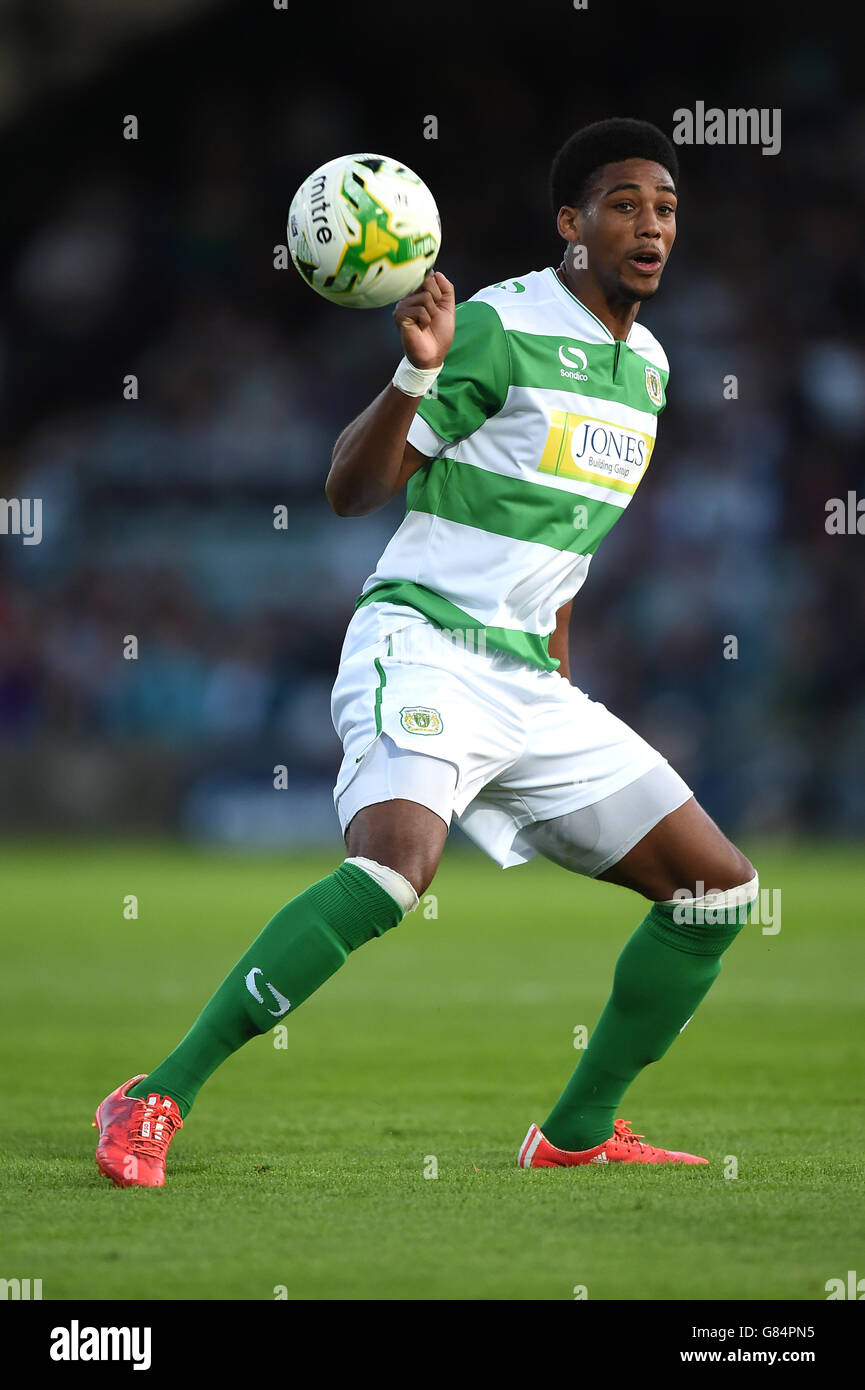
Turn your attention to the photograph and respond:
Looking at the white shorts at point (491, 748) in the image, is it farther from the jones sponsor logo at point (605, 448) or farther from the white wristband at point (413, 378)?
the white wristband at point (413, 378)

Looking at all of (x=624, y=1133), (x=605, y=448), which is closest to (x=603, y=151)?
(x=605, y=448)

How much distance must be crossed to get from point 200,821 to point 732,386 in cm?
668

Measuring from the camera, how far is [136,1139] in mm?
3793

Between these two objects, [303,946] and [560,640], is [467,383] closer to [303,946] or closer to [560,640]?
[560,640]

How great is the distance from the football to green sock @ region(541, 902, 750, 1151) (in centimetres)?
166

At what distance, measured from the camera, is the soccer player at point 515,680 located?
3.80m

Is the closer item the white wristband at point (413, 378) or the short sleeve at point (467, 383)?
the white wristband at point (413, 378)

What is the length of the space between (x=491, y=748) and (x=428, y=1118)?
1.46 m

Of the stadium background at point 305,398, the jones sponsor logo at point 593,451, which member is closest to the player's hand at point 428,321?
the jones sponsor logo at point 593,451

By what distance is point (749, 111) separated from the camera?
1997cm

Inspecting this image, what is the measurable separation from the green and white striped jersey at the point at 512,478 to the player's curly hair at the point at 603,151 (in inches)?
12.6

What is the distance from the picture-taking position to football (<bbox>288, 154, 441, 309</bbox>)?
373 cm
